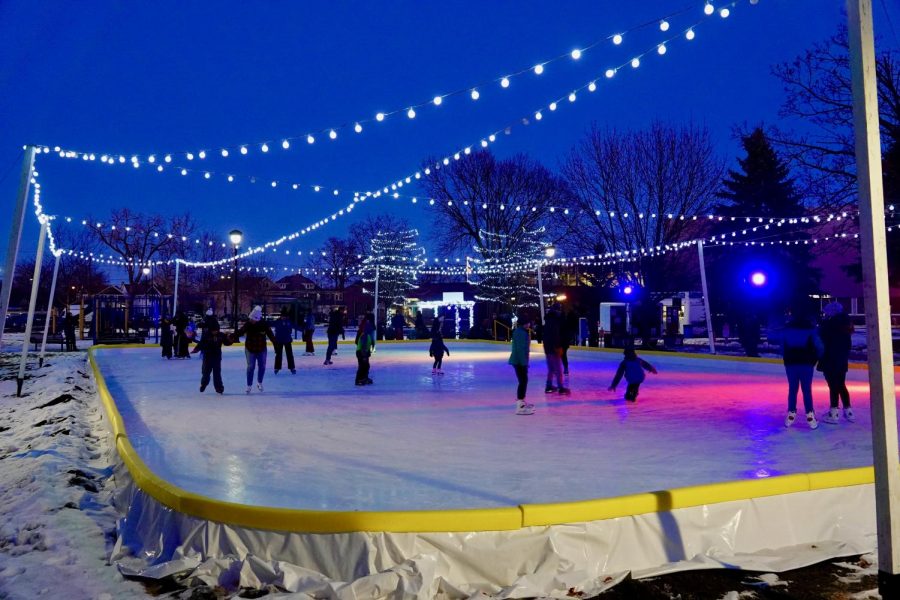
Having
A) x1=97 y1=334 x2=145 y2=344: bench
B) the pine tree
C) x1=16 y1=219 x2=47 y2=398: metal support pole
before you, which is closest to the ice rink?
x1=16 y1=219 x2=47 y2=398: metal support pole

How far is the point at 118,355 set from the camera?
2306 centimetres

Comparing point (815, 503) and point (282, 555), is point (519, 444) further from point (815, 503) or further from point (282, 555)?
point (282, 555)

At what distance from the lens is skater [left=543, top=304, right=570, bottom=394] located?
1139 centimetres

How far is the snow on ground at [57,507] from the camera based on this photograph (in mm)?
4020

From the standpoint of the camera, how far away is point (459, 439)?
7.37m

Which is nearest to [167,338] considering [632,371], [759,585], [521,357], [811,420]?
[521,357]

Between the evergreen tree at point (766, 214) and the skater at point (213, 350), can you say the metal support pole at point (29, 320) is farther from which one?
the evergreen tree at point (766, 214)

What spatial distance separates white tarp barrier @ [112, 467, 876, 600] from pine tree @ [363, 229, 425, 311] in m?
45.9

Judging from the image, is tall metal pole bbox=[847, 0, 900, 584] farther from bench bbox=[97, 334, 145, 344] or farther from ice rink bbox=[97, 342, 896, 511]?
bench bbox=[97, 334, 145, 344]

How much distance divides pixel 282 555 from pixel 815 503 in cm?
361

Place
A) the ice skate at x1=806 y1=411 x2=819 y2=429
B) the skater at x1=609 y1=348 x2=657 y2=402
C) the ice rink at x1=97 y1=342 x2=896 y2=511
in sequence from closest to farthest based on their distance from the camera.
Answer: the ice rink at x1=97 y1=342 x2=896 y2=511, the ice skate at x1=806 y1=411 x2=819 y2=429, the skater at x1=609 y1=348 x2=657 y2=402

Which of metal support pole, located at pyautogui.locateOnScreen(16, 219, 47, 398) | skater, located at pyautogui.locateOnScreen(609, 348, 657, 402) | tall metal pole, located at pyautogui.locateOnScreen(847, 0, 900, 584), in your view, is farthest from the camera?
metal support pole, located at pyautogui.locateOnScreen(16, 219, 47, 398)

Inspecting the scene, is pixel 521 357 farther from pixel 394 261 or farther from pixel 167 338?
pixel 394 261

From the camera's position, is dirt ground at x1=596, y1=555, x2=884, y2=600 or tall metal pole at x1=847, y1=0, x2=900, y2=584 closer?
tall metal pole at x1=847, y1=0, x2=900, y2=584
